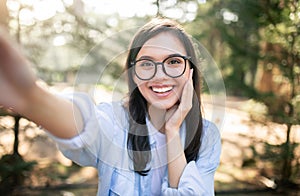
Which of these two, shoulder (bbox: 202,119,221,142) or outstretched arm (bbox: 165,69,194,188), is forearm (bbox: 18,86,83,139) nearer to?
outstretched arm (bbox: 165,69,194,188)

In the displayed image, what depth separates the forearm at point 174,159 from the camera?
121 centimetres

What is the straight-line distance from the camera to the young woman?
3.66 feet

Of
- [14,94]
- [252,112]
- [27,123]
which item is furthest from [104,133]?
[252,112]

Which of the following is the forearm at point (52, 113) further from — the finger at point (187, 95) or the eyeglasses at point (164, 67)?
the finger at point (187, 95)

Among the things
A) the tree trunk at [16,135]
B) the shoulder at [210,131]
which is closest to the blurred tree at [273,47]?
the tree trunk at [16,135]

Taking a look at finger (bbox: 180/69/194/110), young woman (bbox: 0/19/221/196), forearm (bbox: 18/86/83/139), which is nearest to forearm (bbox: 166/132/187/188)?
young woman (bbox: 0/19/221/196)

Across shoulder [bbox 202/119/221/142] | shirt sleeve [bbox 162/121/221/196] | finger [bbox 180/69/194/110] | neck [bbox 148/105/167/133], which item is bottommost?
shirt sleeve [bbox 162/121/221/196]

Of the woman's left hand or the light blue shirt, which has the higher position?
the woman's left hand

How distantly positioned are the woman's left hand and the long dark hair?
79mm

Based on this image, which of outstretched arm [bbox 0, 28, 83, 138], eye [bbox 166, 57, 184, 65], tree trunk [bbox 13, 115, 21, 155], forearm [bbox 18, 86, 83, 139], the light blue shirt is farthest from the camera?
tree trunk [bbox 13, 115, 21, 155]

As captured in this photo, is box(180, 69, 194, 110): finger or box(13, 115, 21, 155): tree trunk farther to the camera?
box(13, 115, 21, 155): tree trunk

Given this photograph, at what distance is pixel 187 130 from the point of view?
132 centimetres

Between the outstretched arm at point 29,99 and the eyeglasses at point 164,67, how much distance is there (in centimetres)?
46

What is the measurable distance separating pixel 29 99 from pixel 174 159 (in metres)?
0.75
